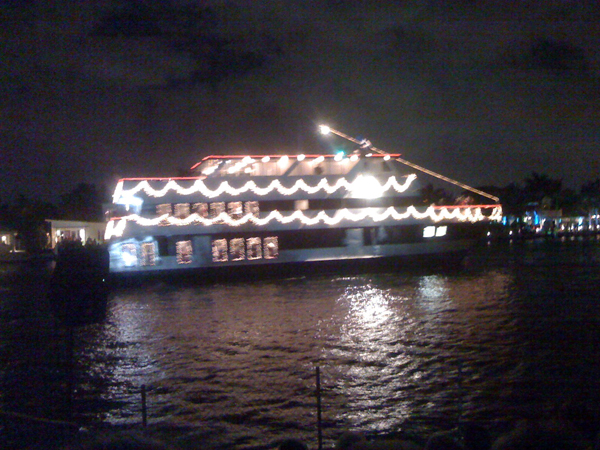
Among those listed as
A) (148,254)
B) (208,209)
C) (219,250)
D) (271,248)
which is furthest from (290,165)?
(148,254)

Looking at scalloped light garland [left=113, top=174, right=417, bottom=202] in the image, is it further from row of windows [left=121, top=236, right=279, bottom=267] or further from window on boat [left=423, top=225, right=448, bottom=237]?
window on boat [left=423, top=225, right=448, bottom=237]

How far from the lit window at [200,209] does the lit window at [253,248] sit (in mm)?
2042

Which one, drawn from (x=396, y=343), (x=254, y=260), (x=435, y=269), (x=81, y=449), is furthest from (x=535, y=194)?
(x=81, y=449)

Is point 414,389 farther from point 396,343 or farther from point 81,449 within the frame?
point 81,449

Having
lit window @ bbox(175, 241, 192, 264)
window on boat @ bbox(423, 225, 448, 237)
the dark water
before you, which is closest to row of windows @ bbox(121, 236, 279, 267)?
lit window @ bbox(175, 241, 192, 264)

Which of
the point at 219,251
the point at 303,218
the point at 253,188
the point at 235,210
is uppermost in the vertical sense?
the point at 253,188

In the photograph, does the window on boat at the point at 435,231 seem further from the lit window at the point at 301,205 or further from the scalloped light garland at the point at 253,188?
the lit window at the point at 301,205

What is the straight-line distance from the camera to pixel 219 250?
20.8 meters

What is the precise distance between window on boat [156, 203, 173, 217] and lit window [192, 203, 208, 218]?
3.04ft

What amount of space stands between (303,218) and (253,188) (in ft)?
7.82

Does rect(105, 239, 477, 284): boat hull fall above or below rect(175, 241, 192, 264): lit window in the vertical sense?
below

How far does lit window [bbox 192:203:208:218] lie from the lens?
67.1 feet

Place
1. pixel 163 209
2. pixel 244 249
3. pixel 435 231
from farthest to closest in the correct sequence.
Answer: pixel 435 231
pixel 244 249
pixel 163 209

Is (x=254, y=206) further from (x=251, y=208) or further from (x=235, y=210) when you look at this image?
(x=235, y=210)
